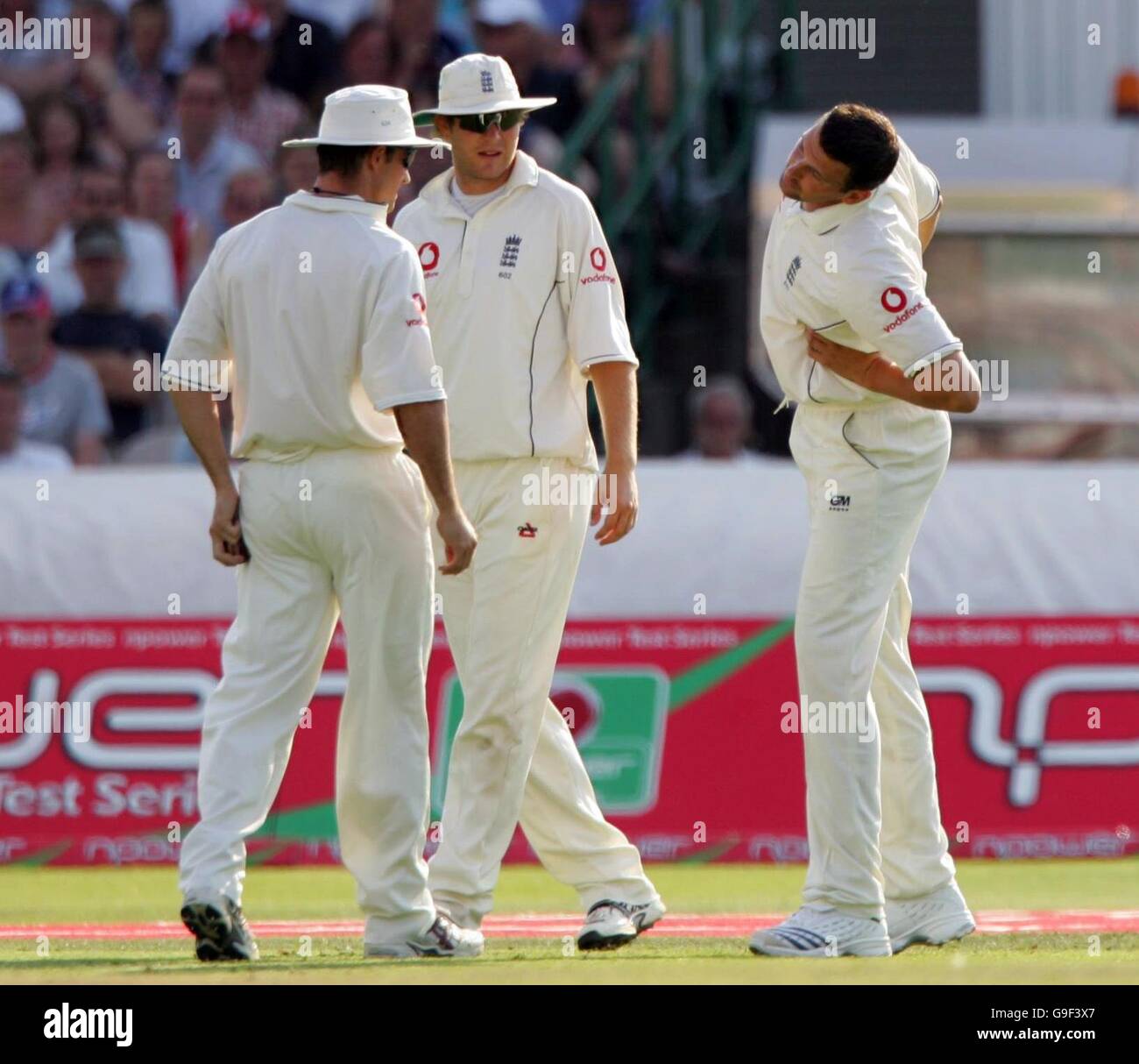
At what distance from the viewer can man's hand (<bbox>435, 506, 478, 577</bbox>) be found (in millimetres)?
5617

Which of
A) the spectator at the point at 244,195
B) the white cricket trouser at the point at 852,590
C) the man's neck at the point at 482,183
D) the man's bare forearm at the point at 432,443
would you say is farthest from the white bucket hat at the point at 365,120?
the spectator at the point at 244,195

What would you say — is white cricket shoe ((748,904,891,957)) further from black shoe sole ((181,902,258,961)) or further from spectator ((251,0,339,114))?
spectator ((251,0,339,114))

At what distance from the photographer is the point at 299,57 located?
1405cm

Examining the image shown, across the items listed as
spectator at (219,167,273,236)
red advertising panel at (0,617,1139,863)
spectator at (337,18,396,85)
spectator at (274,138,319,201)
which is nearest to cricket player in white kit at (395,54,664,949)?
red advertising panel at (0,617,1139,863)

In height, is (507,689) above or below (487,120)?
below

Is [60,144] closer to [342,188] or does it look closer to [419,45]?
[419,45]

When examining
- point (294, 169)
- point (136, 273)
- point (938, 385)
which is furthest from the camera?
point (294, 169)

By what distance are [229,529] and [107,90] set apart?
8.77 metres

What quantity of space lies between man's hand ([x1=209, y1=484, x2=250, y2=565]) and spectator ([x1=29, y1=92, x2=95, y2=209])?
8.04m

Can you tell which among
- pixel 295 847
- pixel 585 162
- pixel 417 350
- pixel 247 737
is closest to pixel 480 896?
pixel 247 737

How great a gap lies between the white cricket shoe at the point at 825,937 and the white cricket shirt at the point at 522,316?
4.55 ft

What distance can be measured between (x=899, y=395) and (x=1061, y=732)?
455 cm

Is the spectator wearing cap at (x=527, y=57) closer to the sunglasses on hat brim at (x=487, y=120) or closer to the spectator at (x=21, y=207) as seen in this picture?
the spectator at (x=21, y=207)

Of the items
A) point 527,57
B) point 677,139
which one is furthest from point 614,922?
point 527,57
